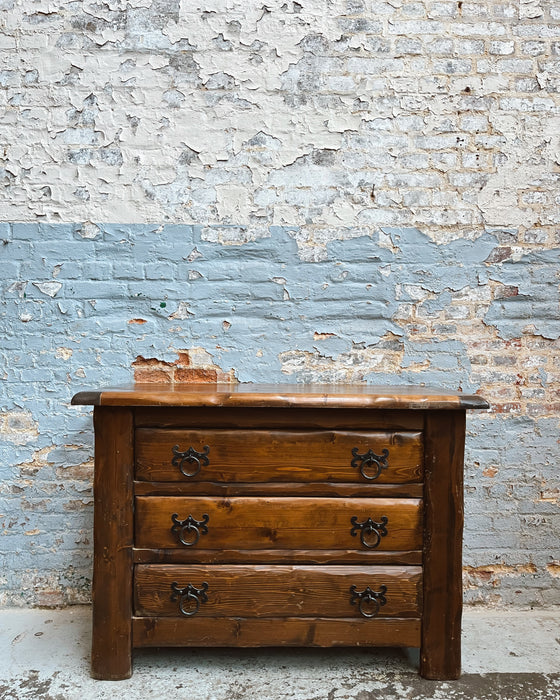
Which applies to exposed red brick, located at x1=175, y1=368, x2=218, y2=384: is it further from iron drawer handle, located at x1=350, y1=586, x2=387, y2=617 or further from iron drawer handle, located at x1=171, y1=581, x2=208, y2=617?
iron drawer handle, located at x1=350, y1=586, x2=387, y2=617

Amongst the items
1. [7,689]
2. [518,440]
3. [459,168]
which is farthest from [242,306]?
[7,689]

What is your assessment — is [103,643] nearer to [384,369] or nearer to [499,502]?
[384,369]

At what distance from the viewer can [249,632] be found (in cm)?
207

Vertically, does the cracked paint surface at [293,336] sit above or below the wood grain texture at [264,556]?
above

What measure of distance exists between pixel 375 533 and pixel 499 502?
946mm

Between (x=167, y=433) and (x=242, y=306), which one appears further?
(x=242, y=306)

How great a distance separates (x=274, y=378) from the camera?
2.75 m

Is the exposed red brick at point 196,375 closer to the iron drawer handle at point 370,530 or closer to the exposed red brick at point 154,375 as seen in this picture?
the exposed red brick at point 154,375

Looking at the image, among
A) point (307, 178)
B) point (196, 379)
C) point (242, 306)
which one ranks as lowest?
point (196, 379)

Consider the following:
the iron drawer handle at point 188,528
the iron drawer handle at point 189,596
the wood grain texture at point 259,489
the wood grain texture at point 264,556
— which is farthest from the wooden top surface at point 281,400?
the iron drawer handle at point 189,596

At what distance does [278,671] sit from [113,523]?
0.81 meters

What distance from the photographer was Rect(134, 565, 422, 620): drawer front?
2070 mm

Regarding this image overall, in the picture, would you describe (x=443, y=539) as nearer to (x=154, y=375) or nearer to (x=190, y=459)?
(x=190, y=459)

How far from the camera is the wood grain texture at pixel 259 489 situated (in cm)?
208
